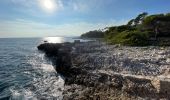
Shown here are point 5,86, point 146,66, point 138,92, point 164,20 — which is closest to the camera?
point 138,92

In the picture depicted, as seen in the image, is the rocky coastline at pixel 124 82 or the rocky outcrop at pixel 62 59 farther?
the rocky outcrop at pixel 62 59

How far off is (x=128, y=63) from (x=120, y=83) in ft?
16.7

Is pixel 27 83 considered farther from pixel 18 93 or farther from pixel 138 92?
pixel 138 92

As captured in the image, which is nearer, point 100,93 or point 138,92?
point 138,92

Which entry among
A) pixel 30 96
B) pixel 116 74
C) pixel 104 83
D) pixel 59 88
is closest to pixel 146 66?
pixel 116 74

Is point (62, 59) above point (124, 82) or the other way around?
the other way around

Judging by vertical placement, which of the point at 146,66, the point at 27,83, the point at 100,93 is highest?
the point at 146,66

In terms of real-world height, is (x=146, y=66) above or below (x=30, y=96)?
above

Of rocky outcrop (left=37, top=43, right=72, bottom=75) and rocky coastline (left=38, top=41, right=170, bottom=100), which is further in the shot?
rocky outcrop (left=37, top=43, right=72, bottom=75)

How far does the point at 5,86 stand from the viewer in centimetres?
2098

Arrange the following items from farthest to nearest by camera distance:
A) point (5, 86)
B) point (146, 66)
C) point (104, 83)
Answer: point (5, 86) < point (146, 66) < point (104, 83)

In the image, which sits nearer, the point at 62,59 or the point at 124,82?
the point at 124,82

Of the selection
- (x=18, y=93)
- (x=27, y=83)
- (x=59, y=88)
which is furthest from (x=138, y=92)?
(x=27, y=83)

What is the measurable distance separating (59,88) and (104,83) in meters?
5.69
